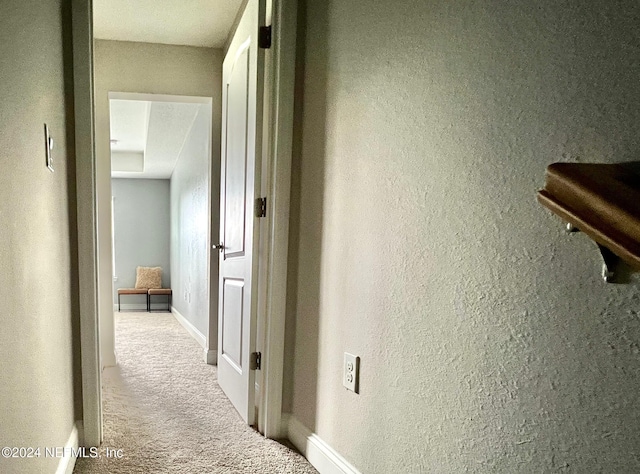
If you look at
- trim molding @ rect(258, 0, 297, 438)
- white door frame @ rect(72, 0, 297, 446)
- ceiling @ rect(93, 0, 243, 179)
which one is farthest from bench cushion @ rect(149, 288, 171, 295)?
trim molding @ rect(258, 0, 297, 438)

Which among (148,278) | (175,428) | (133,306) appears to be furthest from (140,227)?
(175,428)

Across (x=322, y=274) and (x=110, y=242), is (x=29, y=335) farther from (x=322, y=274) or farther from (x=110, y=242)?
(x=110, y=242)

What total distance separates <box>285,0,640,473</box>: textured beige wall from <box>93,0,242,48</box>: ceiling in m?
1.39

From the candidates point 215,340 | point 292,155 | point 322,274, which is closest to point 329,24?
point 292,155

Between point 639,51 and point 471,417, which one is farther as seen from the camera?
point 471,417

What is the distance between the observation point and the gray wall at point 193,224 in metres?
4.08

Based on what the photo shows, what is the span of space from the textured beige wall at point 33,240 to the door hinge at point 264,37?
733 mm

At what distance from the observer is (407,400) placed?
1.22m

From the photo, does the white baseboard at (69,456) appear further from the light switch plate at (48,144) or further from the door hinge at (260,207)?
the door hinge at (260,207)

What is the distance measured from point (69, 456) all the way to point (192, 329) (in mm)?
3068

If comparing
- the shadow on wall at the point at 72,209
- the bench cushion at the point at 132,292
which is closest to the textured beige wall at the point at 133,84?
the shadow on wall at the point at 72,209

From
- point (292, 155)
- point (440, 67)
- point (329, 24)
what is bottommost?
point (292, 155)

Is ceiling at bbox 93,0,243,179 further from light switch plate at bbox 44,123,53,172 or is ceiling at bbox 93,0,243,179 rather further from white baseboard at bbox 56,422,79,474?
white baseboard at bbox 56,422,79,474

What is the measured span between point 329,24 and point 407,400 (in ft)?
4.27
